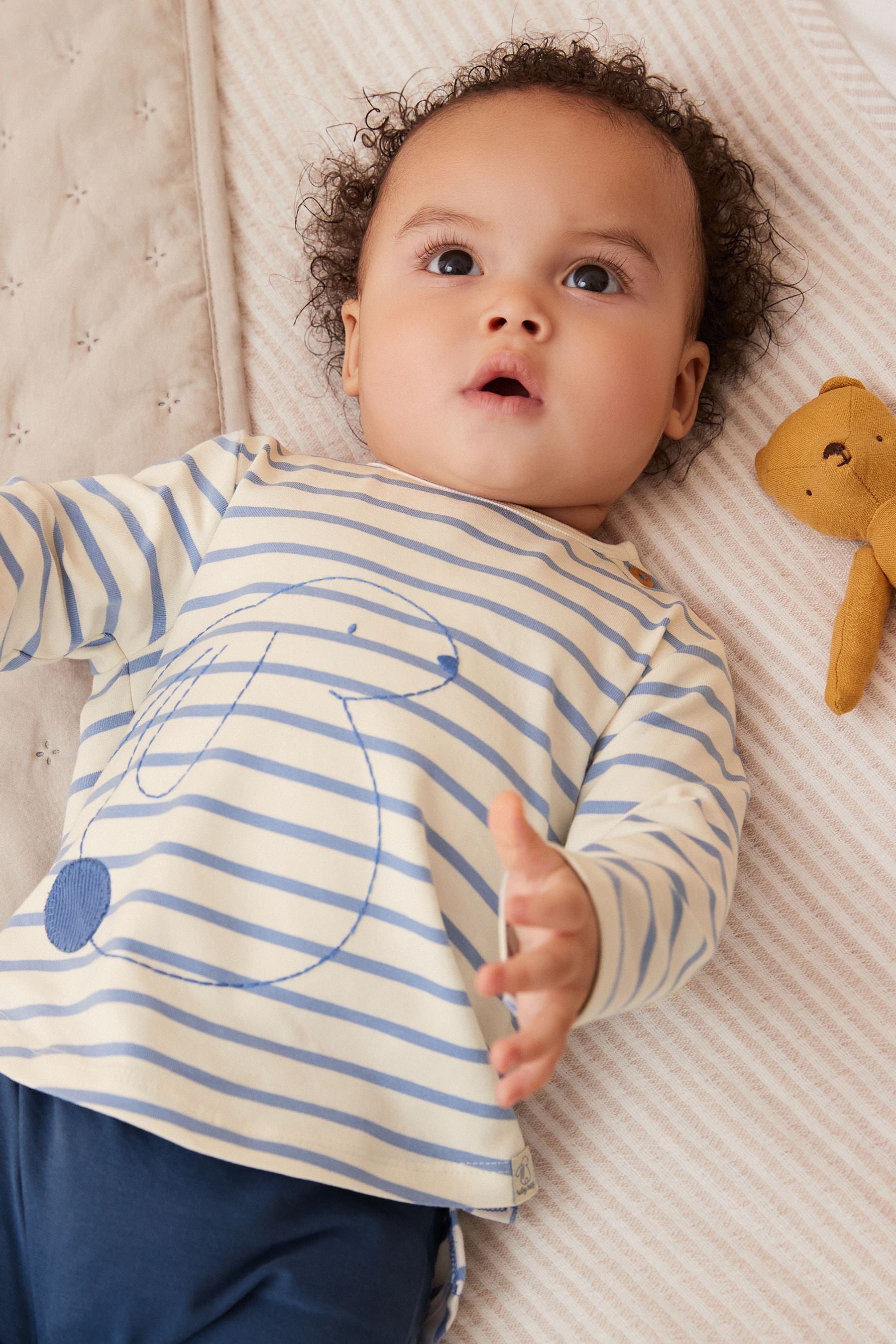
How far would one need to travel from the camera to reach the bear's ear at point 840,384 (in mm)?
1153

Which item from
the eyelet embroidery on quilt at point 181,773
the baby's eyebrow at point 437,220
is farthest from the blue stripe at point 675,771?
the baby's eyebrow at point 437,220

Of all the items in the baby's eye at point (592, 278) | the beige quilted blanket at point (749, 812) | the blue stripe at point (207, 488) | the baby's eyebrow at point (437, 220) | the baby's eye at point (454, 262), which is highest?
the baby's eyebrow at point (437, 220)

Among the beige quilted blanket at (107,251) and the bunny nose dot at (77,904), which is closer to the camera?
the bunny nose dot at (77,904)

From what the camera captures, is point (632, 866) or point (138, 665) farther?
point (138, 665)

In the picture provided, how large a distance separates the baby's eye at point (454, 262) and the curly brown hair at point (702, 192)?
196 mm

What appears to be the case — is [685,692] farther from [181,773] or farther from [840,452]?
[181,773]

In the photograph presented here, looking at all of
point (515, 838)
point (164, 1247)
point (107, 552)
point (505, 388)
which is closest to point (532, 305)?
point (505, 388)

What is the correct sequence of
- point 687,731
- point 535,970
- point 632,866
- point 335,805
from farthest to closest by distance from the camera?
point 687,731 → point 335,805 → point 632,866 → point 535,970

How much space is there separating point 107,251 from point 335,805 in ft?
2.53

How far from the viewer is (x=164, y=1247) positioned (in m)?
0.85

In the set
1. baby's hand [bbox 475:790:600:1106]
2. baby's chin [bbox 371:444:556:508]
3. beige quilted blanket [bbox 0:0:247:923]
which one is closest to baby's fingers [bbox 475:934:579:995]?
baby's hand [bbox 475:790:600:1106]

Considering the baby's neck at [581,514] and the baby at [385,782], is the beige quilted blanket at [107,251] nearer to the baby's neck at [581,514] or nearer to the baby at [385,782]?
the baby at [385,782]

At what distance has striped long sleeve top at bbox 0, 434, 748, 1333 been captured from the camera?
2.87ft

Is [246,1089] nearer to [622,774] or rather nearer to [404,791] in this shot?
[404,791]
